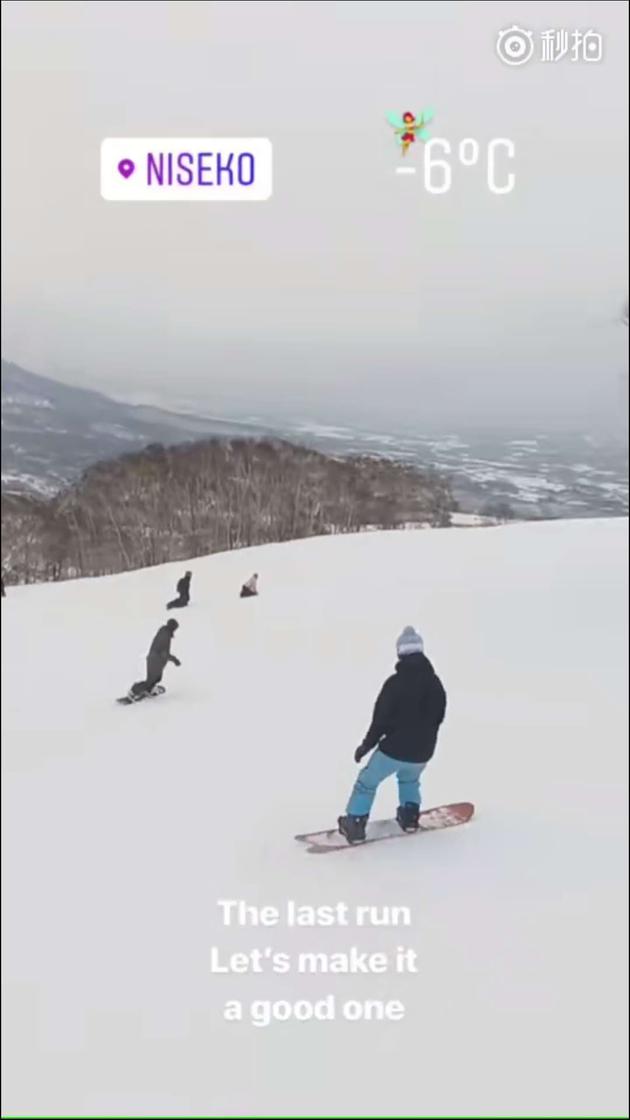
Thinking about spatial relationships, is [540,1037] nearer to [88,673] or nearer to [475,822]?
[475,822]

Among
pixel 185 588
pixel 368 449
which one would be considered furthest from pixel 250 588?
pixel 368 449

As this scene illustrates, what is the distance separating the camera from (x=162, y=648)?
1.01m

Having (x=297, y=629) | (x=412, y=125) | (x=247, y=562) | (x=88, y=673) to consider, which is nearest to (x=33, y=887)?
(x=88, y=673)

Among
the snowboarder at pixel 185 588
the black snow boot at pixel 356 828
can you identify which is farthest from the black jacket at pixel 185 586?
the black snow boot at pixel 356 828

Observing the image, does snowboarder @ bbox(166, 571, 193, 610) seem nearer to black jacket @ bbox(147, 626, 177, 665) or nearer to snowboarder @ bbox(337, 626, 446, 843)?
black jacket @ bbox(147, 626, 177, 665)

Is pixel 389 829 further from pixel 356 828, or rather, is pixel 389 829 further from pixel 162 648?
pixel 162 648

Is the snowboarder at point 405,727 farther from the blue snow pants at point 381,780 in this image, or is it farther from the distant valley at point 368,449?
the distant valley at point 368,449

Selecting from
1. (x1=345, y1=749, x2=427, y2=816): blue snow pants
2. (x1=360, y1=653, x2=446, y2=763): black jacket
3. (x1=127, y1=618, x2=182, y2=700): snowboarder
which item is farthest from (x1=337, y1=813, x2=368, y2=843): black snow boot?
(x1=127, y1=618, x2=182, y2=700): snowboarder

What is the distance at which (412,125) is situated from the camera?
3.50 ft

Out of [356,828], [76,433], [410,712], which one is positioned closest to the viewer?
[410,712]

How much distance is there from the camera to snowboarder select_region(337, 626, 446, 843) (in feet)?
2.66

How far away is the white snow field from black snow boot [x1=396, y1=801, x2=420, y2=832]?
17 millimetres

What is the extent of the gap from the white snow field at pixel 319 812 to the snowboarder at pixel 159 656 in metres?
0.02

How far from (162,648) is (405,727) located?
1.05ft
